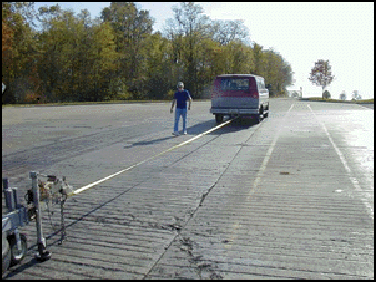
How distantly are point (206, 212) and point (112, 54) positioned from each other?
59.6 m

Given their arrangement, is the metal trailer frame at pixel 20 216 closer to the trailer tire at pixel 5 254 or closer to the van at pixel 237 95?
the trailer tire at pixel 5 254

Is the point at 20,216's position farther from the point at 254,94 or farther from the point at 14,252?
the point at 254,94

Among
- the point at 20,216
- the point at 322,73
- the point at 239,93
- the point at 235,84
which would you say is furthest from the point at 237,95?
the point at 322,73

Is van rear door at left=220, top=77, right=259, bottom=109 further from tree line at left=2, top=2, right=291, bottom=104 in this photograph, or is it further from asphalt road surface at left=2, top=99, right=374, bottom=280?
tree line at left=2, top=2, right=291, bottom=104

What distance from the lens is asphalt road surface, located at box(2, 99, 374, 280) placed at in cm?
392

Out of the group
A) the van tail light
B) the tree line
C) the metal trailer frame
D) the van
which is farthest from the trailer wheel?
the tree line

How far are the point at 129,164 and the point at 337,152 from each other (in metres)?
5.81

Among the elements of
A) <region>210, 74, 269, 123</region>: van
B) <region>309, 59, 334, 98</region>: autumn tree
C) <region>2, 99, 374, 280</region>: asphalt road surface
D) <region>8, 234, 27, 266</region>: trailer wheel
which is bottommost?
<region>2, 99, 374, 280</region>: asphalt road surface

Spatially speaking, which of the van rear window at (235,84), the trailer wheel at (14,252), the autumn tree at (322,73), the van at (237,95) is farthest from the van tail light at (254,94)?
the autumn tree at (322,73)

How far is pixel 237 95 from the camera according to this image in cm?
1888

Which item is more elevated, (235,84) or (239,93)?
(235,84)

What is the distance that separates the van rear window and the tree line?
1386 inches

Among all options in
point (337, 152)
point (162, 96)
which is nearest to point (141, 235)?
point (337, 152)

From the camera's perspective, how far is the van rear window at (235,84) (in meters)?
19.0
